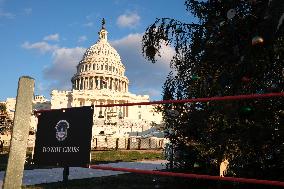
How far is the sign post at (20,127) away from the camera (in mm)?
4125

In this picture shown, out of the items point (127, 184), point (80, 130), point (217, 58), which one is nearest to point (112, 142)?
point (127, 184)

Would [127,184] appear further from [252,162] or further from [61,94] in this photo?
[61,94]

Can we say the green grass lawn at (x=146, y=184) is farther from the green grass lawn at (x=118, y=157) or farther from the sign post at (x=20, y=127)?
the green grass lawn at (x=118, y=157)

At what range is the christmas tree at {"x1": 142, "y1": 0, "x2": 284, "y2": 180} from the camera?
7.00 metres

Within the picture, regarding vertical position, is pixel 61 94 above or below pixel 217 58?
above

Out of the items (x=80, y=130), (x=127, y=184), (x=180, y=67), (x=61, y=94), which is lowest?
(x=127, y=184)

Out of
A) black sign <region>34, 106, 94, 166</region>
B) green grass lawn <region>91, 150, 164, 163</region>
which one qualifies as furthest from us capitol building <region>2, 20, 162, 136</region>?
black sign <region>34, 106, 94, 166</region>

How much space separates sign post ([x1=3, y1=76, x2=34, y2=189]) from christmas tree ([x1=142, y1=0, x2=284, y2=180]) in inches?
129

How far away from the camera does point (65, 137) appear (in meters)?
4.59

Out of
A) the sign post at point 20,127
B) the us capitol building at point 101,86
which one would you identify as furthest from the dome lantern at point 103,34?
the sign post at point 20,127

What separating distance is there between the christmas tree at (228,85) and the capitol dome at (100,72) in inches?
3700

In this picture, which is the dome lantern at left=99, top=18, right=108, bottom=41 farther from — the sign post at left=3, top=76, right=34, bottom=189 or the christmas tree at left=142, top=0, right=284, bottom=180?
the sign post at left=3, top=76, right=34, bottom=189

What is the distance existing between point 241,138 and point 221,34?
2.14 meters

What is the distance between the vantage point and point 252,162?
7848 millimetres
